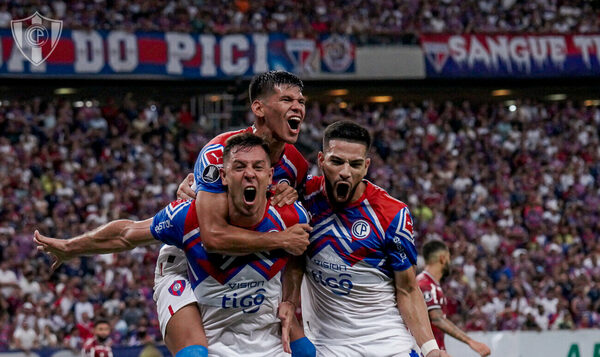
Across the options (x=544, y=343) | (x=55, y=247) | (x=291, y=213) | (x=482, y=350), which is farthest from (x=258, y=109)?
(x=544, y=343)

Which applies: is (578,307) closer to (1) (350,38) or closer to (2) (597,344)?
(2) (597,344)

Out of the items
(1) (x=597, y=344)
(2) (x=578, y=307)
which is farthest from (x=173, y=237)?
(2) (x=578, y=307)

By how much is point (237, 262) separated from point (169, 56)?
59.7 feet

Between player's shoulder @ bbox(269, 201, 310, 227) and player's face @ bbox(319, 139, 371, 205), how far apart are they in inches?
11.8

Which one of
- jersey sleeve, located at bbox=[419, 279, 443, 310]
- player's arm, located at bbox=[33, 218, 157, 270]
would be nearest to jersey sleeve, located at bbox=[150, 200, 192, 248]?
player's arm, located at bbox=[33, 218, 157, 270]

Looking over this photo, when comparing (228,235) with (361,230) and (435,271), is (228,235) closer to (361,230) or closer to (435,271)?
(361,230)

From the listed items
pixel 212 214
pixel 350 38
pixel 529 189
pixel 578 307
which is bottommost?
pixel 578 307

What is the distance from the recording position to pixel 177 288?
5977 millimetres

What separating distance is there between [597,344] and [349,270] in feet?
23.9

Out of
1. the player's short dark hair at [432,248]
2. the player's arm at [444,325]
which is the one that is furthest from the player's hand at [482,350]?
the player's short dark hair at [432,248]

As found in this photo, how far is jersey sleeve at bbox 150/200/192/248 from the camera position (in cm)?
573

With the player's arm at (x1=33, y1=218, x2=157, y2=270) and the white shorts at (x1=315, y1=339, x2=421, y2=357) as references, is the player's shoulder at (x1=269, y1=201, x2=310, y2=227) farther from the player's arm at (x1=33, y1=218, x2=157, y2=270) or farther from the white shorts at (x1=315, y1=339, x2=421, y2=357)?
the white shorts at (x1=315, y1=339, x2=421, y2=357)

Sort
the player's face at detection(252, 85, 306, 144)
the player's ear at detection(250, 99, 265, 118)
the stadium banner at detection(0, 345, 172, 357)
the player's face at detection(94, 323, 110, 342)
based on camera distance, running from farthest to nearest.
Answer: the stadium banner at detection(0, 345, 172, 357) → the player's face at detection(94, 323, 110, 342) → the player's ear at detection(250, 99, 265, 118) → the player's face at detection(252, 85, 306, 144)

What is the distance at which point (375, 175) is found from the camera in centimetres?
2141
